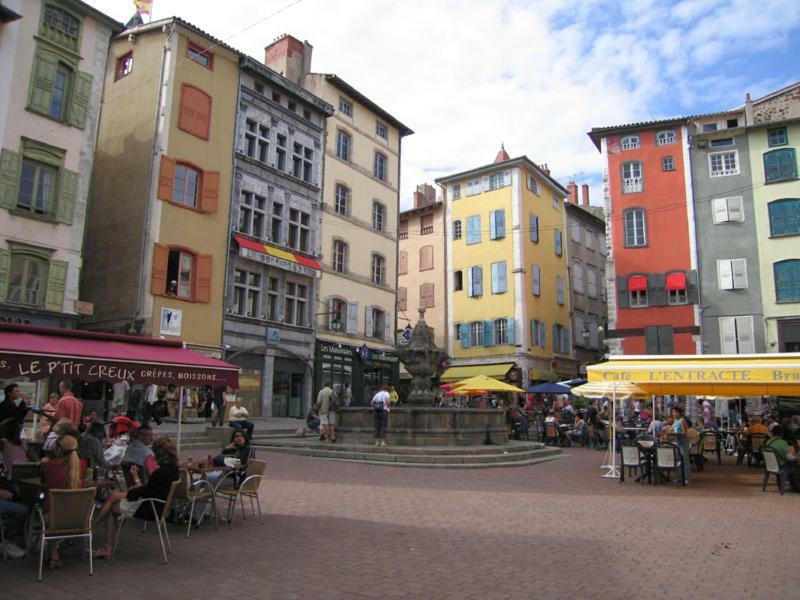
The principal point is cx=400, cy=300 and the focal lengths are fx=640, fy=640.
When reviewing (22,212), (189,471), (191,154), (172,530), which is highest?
(191,154)

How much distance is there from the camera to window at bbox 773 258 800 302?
28.4m

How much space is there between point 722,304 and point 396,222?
16.5 meters

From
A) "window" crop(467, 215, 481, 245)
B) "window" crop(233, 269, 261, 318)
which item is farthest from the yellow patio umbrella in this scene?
"window" crop(467, 215, 481, 245)

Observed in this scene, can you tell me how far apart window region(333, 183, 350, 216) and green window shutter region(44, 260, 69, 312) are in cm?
1362

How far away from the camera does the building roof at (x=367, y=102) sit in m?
30.5

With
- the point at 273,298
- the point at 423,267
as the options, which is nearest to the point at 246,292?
the point at 273,298

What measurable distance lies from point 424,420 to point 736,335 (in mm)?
19920

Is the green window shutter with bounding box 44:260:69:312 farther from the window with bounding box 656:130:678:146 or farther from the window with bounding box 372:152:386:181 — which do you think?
the window with bounding box 656:130:678:146

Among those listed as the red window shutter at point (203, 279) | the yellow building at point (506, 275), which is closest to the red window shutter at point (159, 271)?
the red window shutter at point (203, 279)

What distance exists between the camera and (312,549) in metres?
6.57

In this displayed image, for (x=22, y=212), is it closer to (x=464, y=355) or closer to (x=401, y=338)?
(x=401, y=338)

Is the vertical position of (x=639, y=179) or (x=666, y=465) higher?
(x=639, y=179)

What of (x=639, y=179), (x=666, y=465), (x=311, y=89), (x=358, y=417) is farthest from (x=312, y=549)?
(x=639, y=179)

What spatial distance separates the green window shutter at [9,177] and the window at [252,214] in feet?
27.4
